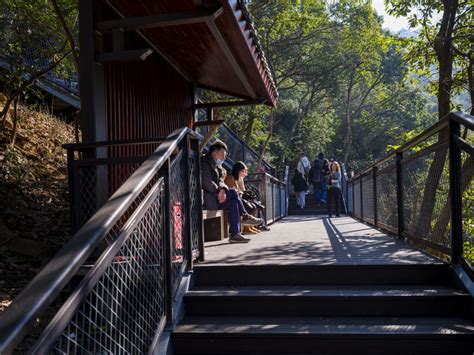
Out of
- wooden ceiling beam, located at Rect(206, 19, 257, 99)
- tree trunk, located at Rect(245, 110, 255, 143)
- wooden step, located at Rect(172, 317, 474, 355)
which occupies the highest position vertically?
tree trunk, located at Rect(245, 110, 255, 143)

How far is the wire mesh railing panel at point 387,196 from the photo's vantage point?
20.5 feet

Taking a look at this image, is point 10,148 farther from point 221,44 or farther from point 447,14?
point 447,14

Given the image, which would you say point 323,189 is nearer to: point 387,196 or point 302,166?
point 302,166

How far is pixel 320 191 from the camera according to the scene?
679 inches

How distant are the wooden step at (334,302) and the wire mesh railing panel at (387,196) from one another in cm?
280

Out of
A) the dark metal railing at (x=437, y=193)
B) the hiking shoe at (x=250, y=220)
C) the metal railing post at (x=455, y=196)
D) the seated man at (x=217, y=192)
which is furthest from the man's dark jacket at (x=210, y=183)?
the metal railing post at (x=455, y=196)

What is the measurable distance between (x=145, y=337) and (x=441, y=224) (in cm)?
309

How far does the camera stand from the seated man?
5625 millimetres

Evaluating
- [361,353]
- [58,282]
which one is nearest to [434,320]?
[361,353]

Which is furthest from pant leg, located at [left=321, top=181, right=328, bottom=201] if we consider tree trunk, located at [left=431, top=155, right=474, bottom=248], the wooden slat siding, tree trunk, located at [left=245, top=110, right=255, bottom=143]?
tree trunk, located at [left=431, top=155, right=474, bottom=248]

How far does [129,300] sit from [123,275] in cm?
14

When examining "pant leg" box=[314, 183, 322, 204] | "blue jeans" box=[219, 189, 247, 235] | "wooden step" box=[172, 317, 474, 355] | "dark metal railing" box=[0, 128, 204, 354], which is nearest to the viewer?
"dark metal railing" box=[0, 128, 204, 354]

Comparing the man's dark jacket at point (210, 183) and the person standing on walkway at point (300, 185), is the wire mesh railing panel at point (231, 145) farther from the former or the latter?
the man's dark jacket at point (210, 183)

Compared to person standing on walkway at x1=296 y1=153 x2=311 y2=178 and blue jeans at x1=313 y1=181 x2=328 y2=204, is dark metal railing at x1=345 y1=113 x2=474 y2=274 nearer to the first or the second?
person standing on walkway at x1=296 y1=153 x2=311 y2=178
